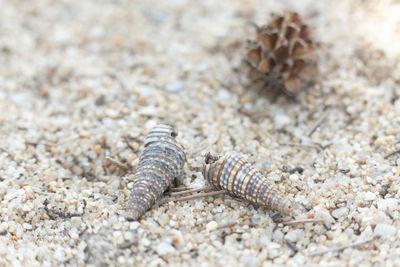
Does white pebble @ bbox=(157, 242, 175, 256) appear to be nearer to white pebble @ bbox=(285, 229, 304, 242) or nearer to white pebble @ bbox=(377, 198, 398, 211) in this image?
white pebble @ bbox=(285, 229, 304, 242)

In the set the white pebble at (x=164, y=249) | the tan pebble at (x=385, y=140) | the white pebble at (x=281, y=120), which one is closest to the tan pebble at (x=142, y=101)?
the white pebble at (x=281, y=120)

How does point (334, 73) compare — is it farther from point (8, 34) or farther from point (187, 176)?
point (8, 34)

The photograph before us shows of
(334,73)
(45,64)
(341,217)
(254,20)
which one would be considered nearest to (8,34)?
(45,64)

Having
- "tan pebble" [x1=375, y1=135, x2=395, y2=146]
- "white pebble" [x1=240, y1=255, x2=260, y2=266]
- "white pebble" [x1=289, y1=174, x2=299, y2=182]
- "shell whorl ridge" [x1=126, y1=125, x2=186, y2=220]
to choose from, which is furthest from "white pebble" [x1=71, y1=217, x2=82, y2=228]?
"tan pebble" [x1=375, y1=135, x2=395, y2=146]

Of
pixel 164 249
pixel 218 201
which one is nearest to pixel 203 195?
pixel 218 201

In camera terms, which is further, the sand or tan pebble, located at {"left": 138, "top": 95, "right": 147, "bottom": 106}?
tan pebble, located at {"left": 138, "top": 95, "right": 147, "bottom": 106}
